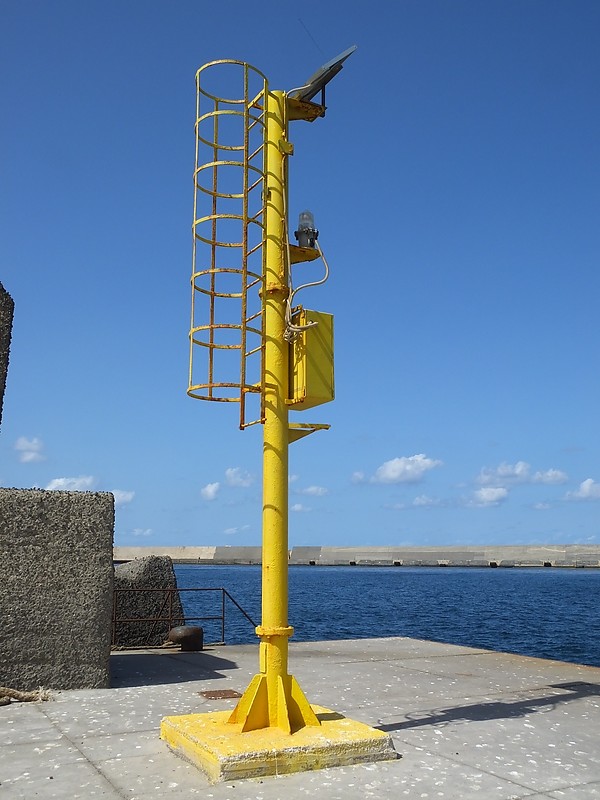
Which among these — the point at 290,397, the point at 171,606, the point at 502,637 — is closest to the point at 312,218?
the point at 290,397

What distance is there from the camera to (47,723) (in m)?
8.38

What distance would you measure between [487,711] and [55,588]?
19.1ft

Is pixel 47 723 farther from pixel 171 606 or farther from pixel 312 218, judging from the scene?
pixel 171 606

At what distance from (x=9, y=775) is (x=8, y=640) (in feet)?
12.5

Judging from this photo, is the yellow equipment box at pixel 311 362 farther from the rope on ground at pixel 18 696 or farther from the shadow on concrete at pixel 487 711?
the rope on ground at pixel 18 696

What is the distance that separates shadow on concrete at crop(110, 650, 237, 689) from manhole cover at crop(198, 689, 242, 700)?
1117 millimetres

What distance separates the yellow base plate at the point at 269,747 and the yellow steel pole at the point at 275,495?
169 mm

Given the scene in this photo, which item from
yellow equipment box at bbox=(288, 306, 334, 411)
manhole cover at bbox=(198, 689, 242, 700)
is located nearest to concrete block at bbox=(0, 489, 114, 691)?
manhole cover at bbox=(198, 689, 242, 700)

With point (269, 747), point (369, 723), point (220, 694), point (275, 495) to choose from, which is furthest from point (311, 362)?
point (220, 694)

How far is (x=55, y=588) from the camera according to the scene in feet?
33.7

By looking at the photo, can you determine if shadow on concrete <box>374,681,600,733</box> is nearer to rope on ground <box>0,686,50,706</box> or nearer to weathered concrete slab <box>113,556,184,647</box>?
rope on ground <box>0,686,50,706</box>

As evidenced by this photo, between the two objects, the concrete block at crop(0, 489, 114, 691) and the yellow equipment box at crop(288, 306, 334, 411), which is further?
the concrete block at crop(0, 489, 114, 691)

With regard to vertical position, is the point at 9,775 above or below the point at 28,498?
below

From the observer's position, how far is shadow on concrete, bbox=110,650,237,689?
11.4m
